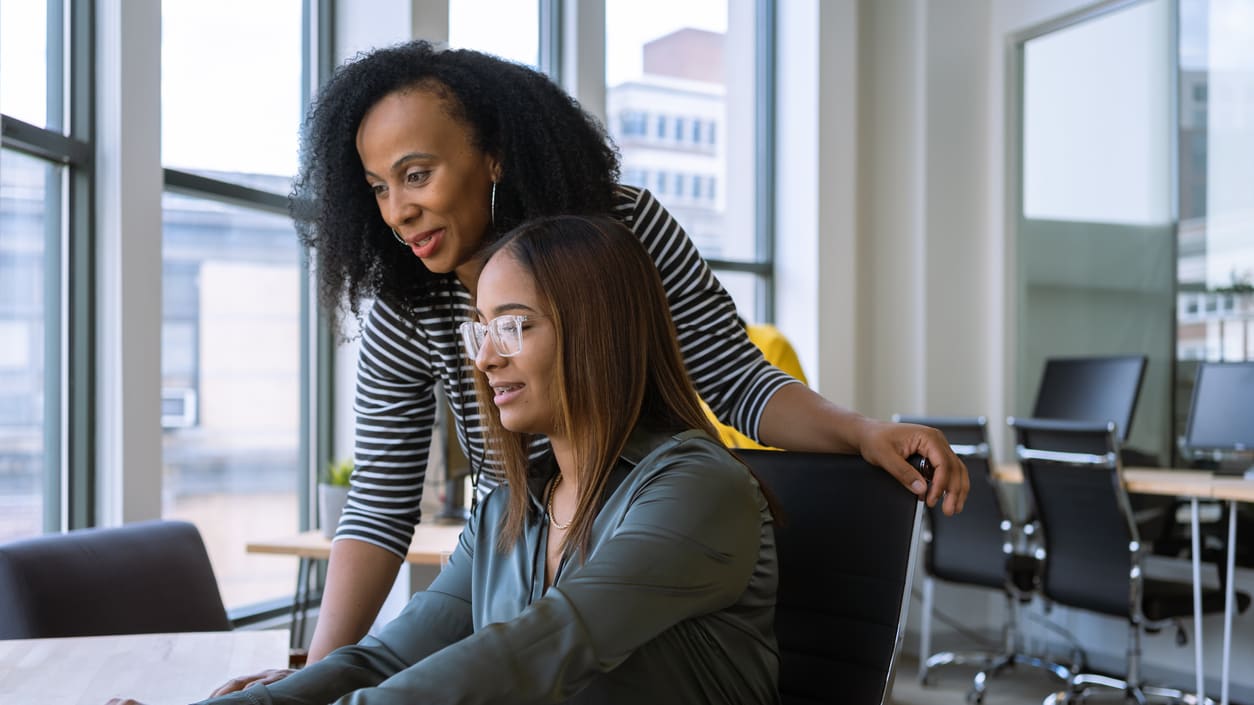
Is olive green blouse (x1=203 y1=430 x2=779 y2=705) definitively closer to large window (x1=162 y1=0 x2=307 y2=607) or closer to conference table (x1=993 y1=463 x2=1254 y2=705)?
large window (x1=162 y1=0 x2=307 y2=607)

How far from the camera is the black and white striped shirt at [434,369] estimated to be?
1.50 meters

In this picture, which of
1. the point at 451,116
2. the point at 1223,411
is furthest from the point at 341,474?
the point at 1223,411

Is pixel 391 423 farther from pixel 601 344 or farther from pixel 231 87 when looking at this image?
pixel 231 87

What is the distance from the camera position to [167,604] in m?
2.32

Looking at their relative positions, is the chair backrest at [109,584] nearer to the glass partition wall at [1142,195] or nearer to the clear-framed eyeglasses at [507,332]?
the clear-framed eyeglasses at [507,332]

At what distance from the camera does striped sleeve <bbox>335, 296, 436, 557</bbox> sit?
154 cm

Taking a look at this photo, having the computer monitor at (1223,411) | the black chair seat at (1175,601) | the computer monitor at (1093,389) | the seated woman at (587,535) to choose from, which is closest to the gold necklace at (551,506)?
the seated woman at (587,535)

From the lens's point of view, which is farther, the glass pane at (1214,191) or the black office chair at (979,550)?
the glass pane at (1214,191)

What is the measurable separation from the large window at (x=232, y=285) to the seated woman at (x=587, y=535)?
230 cm

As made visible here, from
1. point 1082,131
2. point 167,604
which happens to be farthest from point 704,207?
point 167,604

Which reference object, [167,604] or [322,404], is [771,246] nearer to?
[322,404]

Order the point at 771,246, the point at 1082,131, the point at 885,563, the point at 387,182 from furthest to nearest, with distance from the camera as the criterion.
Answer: the point at 771,246, the point at 1082,131, the point at 387,182, the point at 885,563

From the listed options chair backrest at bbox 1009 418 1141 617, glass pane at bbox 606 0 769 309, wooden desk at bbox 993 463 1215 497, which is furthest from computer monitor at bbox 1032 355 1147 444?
glass pane at bbox 606 0 769 309

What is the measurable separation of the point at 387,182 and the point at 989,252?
4.40 m
